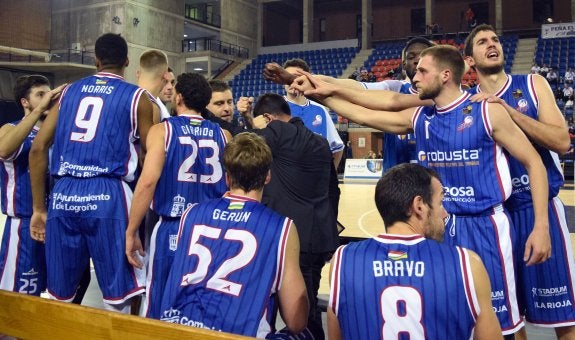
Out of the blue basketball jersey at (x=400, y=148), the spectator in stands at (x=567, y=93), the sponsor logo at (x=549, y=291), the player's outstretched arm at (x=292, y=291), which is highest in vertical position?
the spectator in stands at (x=567, y=93)

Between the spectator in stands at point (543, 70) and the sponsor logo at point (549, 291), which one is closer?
the sponsor logo at point (549, 291)

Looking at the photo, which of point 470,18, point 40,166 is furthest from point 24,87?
point 470,18

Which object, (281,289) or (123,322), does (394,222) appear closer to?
(281,289)

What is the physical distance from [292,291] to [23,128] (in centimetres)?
218

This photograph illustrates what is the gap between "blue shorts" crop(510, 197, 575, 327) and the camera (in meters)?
2.93

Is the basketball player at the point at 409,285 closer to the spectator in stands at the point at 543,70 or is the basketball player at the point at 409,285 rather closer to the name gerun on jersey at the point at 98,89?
the name gerun on jersey at the point at 98,89

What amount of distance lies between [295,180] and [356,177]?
668 inches

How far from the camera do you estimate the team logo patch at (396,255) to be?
1.90 metres

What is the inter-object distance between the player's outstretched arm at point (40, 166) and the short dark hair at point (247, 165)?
148cm

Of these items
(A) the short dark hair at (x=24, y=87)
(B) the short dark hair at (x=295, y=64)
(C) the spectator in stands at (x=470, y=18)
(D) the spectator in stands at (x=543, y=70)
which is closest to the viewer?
(A) the short dark hair at (x=24, y=87)

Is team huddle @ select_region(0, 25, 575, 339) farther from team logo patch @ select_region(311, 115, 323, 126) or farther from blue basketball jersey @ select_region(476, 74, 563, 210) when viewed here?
team logo patch @ select_region(311, 115, 323, 126)

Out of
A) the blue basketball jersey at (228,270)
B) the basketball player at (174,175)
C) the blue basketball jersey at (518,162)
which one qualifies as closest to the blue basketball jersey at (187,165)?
the basketball player at (174,175)

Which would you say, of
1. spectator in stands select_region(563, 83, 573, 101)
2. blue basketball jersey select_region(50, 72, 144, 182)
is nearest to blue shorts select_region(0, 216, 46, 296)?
blue basketball jersey select_region(50, 72, 144, 182)

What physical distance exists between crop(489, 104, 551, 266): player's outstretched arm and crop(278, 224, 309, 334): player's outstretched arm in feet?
3.95
